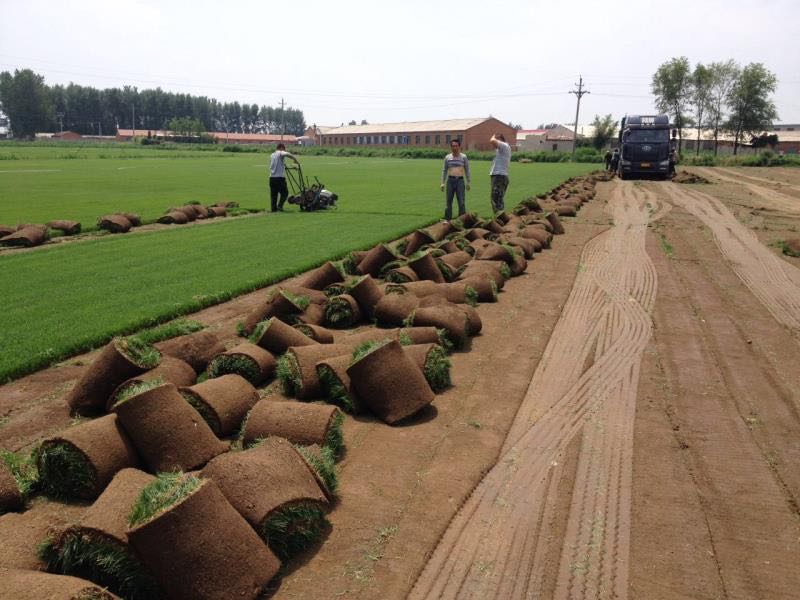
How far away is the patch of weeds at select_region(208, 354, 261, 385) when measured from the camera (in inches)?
256

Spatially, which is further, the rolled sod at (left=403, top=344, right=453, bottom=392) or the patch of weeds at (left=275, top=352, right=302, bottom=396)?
the rolled sod at (left=403, top=344, right=453, bottom=392)

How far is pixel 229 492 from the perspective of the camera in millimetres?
3918

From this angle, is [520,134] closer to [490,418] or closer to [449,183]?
[449,183]

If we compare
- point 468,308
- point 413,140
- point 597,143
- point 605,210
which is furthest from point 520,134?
point 468,308

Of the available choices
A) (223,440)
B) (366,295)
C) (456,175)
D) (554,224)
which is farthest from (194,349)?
(554,224)

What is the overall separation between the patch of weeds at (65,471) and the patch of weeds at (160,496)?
1.03 meters

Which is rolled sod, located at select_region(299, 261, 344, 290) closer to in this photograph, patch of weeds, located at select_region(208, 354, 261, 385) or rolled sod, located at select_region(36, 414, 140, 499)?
patch of weeds, located at select_region(208, 354, 261, 385)

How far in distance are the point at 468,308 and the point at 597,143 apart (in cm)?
9959

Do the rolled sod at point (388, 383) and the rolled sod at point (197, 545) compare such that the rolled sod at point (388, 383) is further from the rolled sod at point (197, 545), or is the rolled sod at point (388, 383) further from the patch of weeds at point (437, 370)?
the rolled sod at point (197, 545)

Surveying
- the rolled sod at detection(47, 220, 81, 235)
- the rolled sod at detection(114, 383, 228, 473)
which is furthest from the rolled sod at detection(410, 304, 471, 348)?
the rolled sod at detection(47, 220, 81, 235)

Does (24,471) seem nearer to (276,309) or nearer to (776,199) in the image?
(276,309)

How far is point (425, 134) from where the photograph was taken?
130 metres

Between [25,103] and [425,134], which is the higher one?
[25,103]

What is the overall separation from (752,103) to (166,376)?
11069cm
